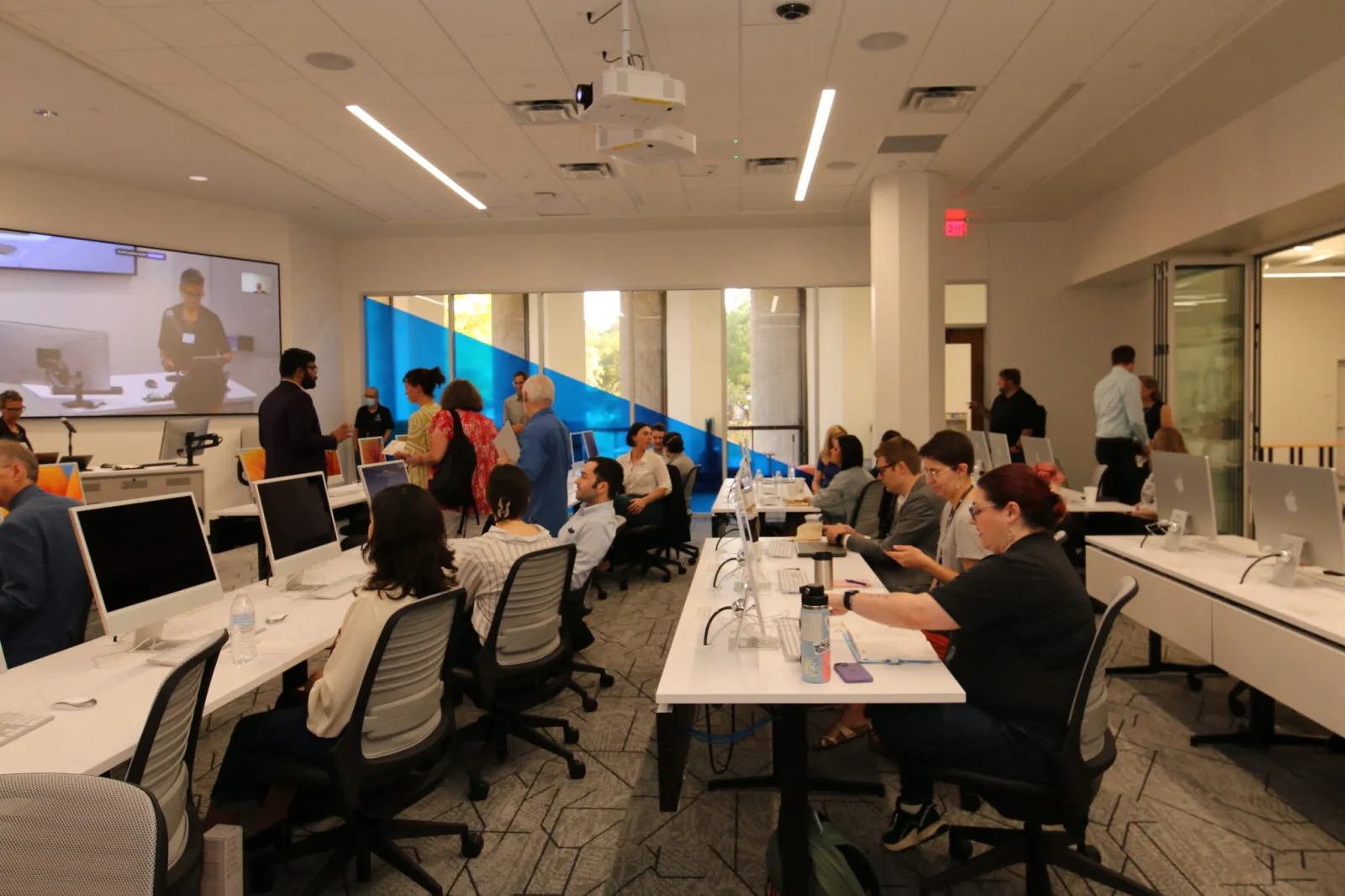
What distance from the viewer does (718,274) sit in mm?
10625

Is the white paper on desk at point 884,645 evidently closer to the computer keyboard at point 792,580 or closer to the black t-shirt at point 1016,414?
the computer keyboard at point 792,580

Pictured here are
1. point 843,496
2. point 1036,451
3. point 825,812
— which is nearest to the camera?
point 825,812

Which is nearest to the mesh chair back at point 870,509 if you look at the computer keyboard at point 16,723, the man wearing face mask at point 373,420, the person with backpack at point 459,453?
the person with backpack at point 459,453

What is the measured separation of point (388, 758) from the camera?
227 centimetres

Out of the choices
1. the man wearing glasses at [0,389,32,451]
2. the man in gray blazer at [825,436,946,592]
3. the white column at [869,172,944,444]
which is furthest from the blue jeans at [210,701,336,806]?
the white column at [869,172,944,444]

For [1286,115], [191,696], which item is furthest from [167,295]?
[1286,115]

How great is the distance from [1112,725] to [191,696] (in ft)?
12.1

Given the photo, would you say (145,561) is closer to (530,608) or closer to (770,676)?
(530,608)

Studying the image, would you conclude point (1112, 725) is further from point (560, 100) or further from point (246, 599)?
point (560, 100)

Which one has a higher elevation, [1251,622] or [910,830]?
[1251,622]

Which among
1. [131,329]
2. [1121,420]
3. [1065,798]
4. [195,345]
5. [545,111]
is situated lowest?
[1065,798]

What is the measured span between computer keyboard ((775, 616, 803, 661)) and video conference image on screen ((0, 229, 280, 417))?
8.61m

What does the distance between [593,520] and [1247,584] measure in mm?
2839

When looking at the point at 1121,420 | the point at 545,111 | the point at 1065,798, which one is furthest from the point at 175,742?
the point at 1121,420
